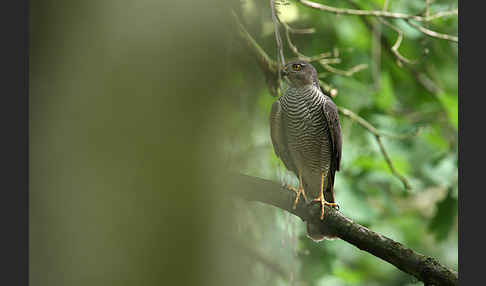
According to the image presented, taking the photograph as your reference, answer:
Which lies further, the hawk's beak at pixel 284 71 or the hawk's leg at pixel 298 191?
the hawk's beak at pixel 284 71

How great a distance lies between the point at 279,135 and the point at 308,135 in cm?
20

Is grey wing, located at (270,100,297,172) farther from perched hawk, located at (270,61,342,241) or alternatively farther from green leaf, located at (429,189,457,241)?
green leaf, located at (429,189,457,241)

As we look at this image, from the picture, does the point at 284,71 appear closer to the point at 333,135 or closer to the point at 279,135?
the point at 279,135

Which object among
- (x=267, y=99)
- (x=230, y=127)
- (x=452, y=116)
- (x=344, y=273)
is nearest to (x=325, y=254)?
(x=344, y=273)

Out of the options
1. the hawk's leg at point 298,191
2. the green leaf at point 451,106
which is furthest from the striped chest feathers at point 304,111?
the green leaf at point 451,106

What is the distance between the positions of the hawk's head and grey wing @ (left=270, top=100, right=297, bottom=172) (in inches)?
4.0

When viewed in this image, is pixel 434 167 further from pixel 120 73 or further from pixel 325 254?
pixel 120 73

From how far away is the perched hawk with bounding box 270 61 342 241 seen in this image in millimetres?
887

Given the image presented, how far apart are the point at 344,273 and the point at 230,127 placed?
1.61 m

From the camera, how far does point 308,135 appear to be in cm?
109

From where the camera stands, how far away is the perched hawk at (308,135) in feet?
2.91

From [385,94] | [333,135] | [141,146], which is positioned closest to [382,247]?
[333,135]

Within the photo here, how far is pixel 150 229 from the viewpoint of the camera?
0.35m

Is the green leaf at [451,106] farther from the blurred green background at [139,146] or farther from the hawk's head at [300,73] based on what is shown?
the blurred green background at [139,146]
